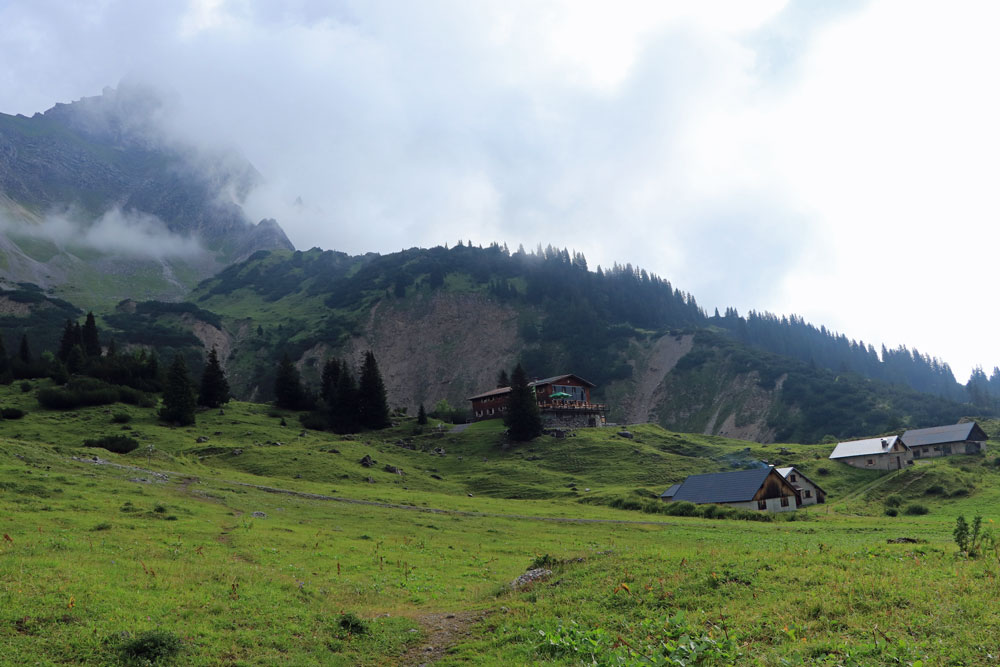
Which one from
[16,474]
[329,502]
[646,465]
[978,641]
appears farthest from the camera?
[646,465]

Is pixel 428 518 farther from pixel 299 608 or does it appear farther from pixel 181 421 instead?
pixel 181 421

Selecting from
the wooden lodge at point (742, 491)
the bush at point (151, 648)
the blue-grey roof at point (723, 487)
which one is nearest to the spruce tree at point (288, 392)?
the wooden lodge at point (742, 491)

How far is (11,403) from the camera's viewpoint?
3253 inches

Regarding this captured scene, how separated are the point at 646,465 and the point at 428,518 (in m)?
53.7

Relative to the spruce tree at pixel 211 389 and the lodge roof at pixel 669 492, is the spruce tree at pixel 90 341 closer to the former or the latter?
the spruce tree at pixel 211 389

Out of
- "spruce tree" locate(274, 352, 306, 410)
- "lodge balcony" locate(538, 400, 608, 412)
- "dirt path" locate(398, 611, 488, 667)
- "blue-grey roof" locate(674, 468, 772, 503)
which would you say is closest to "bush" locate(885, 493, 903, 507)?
"blue-grey roof" locate(674, 468, 772, 503)

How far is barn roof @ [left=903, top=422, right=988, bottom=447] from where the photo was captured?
113812 millimetres

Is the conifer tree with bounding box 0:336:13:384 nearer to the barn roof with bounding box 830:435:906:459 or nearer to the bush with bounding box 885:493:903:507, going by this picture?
A: the bush with bounding box 885:493:903:507

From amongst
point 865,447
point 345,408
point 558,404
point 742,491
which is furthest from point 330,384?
point 865,447

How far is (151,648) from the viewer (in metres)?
14.6

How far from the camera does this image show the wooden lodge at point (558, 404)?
134000mm

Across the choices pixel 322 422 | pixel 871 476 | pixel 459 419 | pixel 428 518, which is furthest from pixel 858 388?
pixel 428 518

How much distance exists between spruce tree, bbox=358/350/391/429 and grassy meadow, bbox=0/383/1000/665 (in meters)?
57.9

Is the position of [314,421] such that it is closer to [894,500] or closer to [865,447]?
[894,500]
